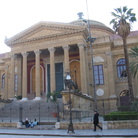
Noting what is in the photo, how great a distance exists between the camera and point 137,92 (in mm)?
30891

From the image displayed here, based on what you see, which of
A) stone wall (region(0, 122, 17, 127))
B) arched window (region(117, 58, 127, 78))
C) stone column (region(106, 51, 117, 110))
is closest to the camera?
stone wall (region(0, 122, 17, 127))

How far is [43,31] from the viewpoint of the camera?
105 feet

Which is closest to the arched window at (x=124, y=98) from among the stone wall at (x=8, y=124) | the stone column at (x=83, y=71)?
the stone column at (x=83, y=71)

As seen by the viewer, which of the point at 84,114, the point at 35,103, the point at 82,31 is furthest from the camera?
the point at 82,31

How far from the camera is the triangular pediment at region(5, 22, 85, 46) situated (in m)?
30.4

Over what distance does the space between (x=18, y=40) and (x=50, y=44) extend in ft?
18.6

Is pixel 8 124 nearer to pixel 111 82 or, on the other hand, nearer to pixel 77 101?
pixel 77 101

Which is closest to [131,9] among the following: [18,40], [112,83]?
[112,83]

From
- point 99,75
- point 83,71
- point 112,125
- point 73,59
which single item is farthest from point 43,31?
point 112,125

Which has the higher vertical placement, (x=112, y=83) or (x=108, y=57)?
(x=108, y=57)

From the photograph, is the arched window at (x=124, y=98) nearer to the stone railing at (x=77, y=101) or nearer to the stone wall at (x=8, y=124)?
the stone railing at (x=77, y=101)

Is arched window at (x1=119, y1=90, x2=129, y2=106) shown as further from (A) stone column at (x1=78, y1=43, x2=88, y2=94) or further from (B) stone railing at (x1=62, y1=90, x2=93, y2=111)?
(A) stone column at (x1=78, y1=43, x2=88, y2=94)

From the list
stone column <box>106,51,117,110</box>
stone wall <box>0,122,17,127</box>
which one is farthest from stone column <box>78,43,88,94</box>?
stone wall <box>0,122,17,127</box>

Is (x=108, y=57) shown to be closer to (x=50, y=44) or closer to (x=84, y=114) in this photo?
(x=50, y=44)
